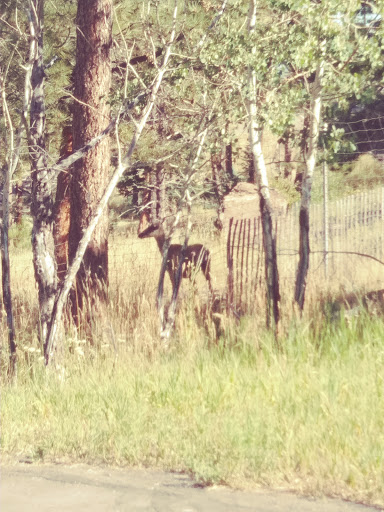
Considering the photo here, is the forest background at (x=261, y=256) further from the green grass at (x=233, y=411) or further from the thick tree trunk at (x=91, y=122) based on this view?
the thick tree trunk at (x=91, y=122)

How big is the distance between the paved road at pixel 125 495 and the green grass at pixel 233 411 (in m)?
0.14

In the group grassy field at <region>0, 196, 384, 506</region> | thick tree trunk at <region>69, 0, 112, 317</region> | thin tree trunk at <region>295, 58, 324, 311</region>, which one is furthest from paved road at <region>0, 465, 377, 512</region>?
thick tree trunk at <region>69, 0, 112, 317</region>

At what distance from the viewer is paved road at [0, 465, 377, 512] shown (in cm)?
452

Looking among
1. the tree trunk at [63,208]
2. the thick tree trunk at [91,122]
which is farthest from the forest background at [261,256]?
the tree trunk at [63,208]

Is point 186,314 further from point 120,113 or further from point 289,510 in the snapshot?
point 289,510

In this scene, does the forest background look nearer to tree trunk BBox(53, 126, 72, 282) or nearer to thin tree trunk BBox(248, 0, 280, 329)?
thin tree trunk BBox(248, 0, 280, 329)

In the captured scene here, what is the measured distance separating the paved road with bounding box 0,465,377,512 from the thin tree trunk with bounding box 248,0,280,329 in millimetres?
3407

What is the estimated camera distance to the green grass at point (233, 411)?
4.95 metres

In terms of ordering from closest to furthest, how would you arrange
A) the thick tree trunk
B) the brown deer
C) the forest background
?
1. the forest background
2. the brown deer
3. the thick tree trunk

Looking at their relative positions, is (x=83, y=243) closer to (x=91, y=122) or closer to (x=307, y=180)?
(x=307, y=180)

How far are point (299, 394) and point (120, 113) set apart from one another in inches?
143

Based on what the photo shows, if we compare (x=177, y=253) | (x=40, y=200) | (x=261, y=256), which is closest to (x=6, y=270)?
(x=40, y=200)

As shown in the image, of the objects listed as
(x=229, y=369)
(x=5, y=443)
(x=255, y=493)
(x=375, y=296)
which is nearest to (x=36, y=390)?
(x=5, y=443)

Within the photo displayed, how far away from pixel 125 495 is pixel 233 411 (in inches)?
51.2
